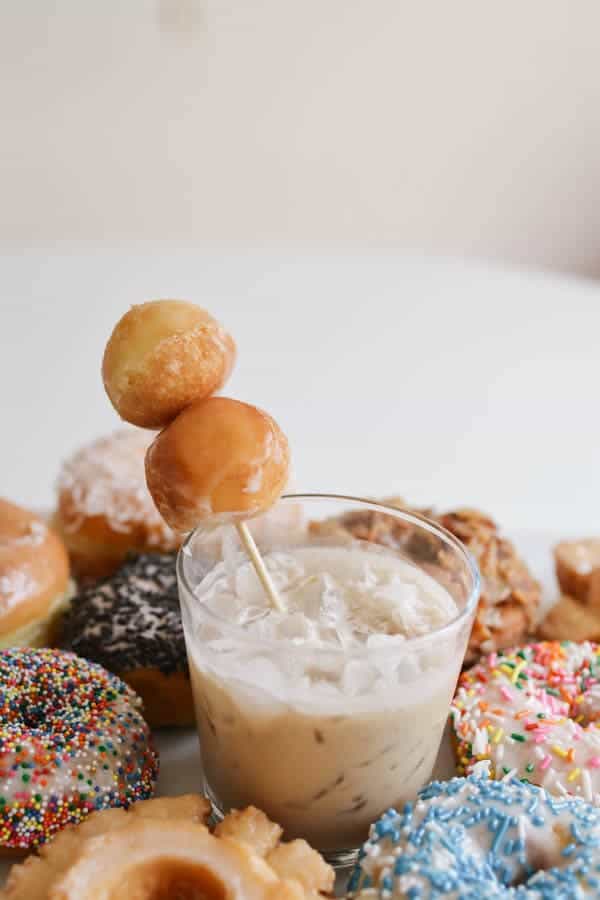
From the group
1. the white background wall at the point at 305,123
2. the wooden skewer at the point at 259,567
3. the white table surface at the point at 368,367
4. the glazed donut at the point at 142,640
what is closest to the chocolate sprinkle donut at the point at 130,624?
the glazed donut at the point at 142,640

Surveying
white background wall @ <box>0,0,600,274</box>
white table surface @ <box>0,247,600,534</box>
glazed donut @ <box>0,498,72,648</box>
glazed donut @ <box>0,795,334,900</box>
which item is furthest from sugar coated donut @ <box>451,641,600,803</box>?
white background wall @ <box>0,0,600,274</box>

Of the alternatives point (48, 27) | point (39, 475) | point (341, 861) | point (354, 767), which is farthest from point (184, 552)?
point (48, 27)

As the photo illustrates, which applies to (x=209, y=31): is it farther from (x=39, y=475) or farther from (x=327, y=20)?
(x=39, y=475)

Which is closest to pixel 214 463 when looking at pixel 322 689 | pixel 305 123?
pixel 322 689

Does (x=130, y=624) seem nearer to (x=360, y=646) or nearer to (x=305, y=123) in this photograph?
(x=360, y=646)

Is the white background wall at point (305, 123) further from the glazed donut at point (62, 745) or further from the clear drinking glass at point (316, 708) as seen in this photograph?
the clear drinking glass at point (316, 708)
